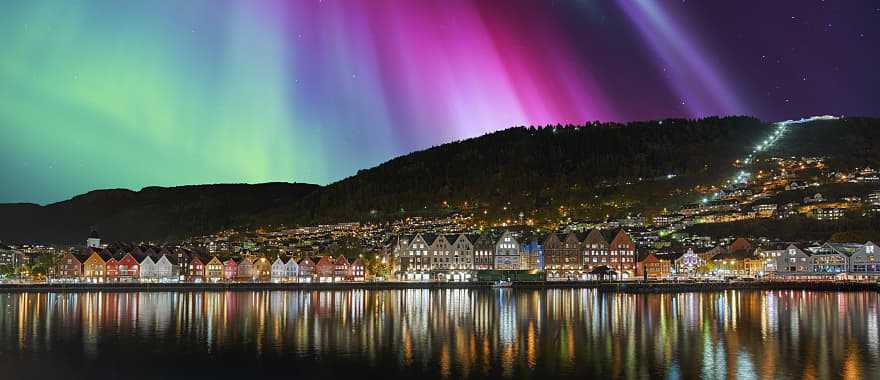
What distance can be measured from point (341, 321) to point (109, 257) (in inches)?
2613

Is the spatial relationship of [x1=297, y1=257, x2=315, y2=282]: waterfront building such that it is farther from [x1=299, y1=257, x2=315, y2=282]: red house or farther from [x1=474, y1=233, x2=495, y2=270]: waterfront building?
[x1=474, y1=233, x2=495, y2=270]: waterfront building

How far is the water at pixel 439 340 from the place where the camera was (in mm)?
28078

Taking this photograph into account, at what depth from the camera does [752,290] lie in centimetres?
8144

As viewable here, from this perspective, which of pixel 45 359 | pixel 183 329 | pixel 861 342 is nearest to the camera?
pixel 45 359

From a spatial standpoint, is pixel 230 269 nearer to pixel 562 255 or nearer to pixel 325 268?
pixel 325 268

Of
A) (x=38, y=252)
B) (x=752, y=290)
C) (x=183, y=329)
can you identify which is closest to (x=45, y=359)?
(x=183, y=329)

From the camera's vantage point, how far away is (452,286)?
88.1 metres

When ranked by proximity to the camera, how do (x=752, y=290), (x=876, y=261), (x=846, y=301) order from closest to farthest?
(x=846, y=301), (x=752, y=290), (x=876, y=261)

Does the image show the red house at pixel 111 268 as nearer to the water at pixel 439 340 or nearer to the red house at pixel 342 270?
the red house at pixel 342 270

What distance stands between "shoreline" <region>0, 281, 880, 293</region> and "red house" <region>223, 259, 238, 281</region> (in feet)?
44.8

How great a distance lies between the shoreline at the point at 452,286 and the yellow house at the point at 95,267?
1288cm

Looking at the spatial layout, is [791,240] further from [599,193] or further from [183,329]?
[183,329]

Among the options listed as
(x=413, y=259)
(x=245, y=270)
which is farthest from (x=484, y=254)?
(x=245, y=270)

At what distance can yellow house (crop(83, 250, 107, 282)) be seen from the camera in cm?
9819
